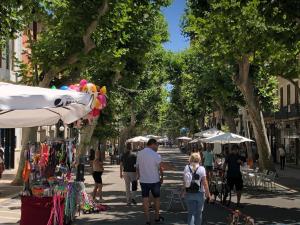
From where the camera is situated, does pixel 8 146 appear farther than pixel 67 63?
Yes

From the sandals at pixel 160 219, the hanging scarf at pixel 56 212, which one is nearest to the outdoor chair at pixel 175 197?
the sandals at pixel 160 219

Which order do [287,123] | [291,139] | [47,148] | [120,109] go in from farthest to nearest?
[287,123], [291,139], [120,109], [47,148]

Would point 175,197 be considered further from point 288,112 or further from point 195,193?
point 288,112

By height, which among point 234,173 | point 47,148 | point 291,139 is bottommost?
point 234,173

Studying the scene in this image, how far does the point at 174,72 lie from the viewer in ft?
198

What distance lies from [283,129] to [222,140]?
23101 millimetres

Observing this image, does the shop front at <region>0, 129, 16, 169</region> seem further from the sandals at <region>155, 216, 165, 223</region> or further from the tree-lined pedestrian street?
the sandals at <region>155, 216, 165, 223</region>

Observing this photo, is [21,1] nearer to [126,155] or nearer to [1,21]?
[1,21]

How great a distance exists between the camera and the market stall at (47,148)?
291 inches

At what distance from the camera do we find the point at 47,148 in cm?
1047

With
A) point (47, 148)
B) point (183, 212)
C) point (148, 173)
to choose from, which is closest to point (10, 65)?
point (183, 212)

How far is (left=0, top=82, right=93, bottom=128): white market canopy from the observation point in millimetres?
7105

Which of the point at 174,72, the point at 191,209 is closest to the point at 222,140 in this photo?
the point at 191,209

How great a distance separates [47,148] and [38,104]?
334 cm
